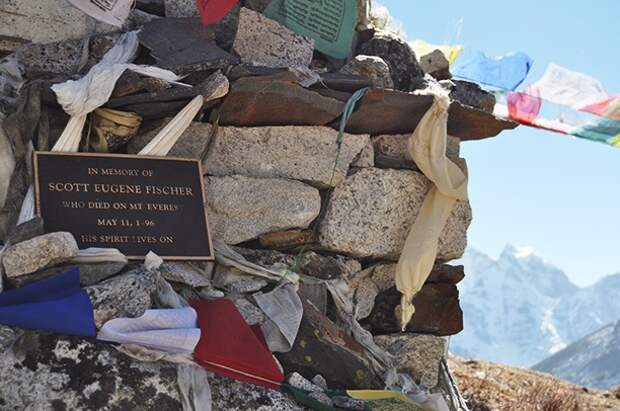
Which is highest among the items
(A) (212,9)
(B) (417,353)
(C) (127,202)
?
(A) (212,9)

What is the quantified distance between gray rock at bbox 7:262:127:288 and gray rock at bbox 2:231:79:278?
3 centimetres

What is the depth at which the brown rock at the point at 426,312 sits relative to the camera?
7.53 meters

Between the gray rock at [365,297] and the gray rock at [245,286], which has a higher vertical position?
the gray rock at [245,286]

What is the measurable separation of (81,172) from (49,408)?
1.83m

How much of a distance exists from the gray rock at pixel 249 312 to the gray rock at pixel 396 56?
2.47 meters

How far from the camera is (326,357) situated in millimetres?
6336

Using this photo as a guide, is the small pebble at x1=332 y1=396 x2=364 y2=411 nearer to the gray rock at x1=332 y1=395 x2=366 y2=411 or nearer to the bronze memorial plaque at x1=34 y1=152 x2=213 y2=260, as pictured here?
the gray rock at x1=332 y1=395 x2=366 y2=411

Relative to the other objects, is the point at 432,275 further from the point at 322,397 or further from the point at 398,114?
the point at 322,397

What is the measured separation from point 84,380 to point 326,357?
5.54 feet

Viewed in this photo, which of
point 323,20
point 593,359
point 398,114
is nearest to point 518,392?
point 398,114

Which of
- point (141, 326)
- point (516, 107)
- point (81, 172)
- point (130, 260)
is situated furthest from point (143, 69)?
point (516, 107)

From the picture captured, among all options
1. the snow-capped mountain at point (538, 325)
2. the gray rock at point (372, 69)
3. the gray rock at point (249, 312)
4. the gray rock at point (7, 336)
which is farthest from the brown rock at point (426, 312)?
the snow-capped mountain at point (538, 325)

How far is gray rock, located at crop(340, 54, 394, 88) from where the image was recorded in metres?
Answer: 7.64

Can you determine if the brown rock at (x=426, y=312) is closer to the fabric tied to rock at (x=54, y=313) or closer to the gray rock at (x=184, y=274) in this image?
the gray rock at (x=184, y=274)
